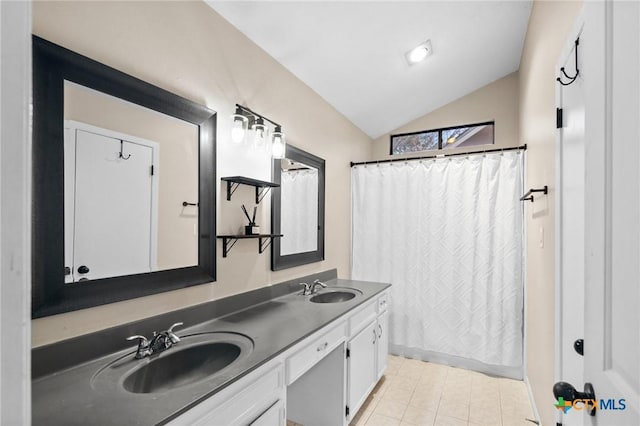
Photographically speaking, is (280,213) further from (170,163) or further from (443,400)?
(443,400)

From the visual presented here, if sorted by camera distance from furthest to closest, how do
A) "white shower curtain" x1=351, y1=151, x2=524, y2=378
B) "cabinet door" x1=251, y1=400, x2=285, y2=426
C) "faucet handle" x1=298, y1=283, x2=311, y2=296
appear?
"white shower curtain" x1=351, y1=151, x2=524, y2=378
"faucet handle" x1=298, y1=283, x2=311, y2=296
"cabinet door" x1=251, y1=400, x2=285, y2=426

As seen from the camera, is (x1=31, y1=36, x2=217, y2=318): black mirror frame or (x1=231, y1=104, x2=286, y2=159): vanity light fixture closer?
(x1=31, y1=36, x2=217, y2=318): black mirror frame

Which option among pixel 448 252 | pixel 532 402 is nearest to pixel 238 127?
pixel 448 252

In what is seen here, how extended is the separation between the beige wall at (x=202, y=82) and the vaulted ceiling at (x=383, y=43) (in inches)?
6.0

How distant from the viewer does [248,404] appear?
3.91 feet

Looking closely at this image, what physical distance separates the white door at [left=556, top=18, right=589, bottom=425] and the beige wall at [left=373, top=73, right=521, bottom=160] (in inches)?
79.0

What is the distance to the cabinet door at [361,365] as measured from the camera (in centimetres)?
208

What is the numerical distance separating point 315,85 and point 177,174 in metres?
1.55

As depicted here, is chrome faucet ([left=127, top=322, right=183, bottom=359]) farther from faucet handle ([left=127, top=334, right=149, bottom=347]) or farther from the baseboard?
the baseboard

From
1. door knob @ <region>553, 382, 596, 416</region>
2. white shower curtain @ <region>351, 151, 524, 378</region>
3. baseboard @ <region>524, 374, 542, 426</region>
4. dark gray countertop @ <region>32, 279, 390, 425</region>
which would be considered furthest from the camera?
white shower curtain @ <region>351, 151, 524, 378</region>

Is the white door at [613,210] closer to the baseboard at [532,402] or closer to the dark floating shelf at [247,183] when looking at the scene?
the dark floating shelf at [247,183]

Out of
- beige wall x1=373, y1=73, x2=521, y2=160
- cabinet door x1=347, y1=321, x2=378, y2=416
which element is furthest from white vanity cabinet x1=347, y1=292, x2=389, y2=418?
beige wall x1=373, y1=73, x2=521, y2=160

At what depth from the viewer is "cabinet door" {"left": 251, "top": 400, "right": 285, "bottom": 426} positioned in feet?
4.06
